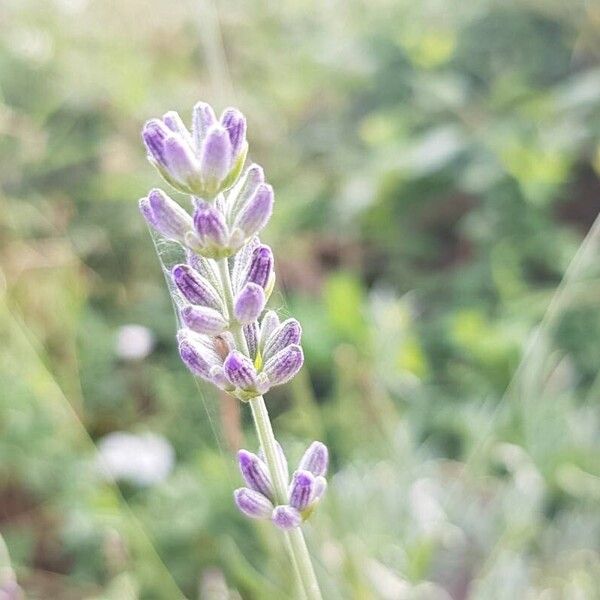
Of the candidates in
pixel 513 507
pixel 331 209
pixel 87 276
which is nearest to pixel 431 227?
pixel 331 209

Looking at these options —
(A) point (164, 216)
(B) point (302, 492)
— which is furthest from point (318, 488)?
(A) point (164, 216)

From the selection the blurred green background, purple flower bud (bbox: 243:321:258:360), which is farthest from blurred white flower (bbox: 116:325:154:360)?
purple flower bud (bbox: 243:321:258:360)

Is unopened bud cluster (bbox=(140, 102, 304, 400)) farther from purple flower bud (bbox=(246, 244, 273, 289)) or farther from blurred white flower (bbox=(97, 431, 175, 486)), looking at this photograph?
blurred white flower (bbox=(97, 431, 175, 486))

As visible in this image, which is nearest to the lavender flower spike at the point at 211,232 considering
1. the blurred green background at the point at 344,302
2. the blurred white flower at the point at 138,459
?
the blurred green background at the point at 344,302

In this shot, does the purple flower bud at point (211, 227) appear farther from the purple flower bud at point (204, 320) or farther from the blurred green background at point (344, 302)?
the blurred green background at point (344, 302)

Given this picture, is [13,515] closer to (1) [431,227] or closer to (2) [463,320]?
(2) [463,320]

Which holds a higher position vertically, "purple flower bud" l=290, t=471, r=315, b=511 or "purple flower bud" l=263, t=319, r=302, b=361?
"purple flower bud" l=263, t=319, r=302, b=361

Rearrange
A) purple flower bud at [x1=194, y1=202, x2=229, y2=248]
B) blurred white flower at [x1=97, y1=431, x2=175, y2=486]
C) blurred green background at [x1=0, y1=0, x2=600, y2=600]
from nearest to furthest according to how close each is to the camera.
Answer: purple flower bud at [x1=194, y1=202, x2=229, y2=248] → blurred green background at [x1=0, y1=0, x2=600, y2=600] → blurred white flower at [x1=97, y1=431, x2=175, y2=486]
